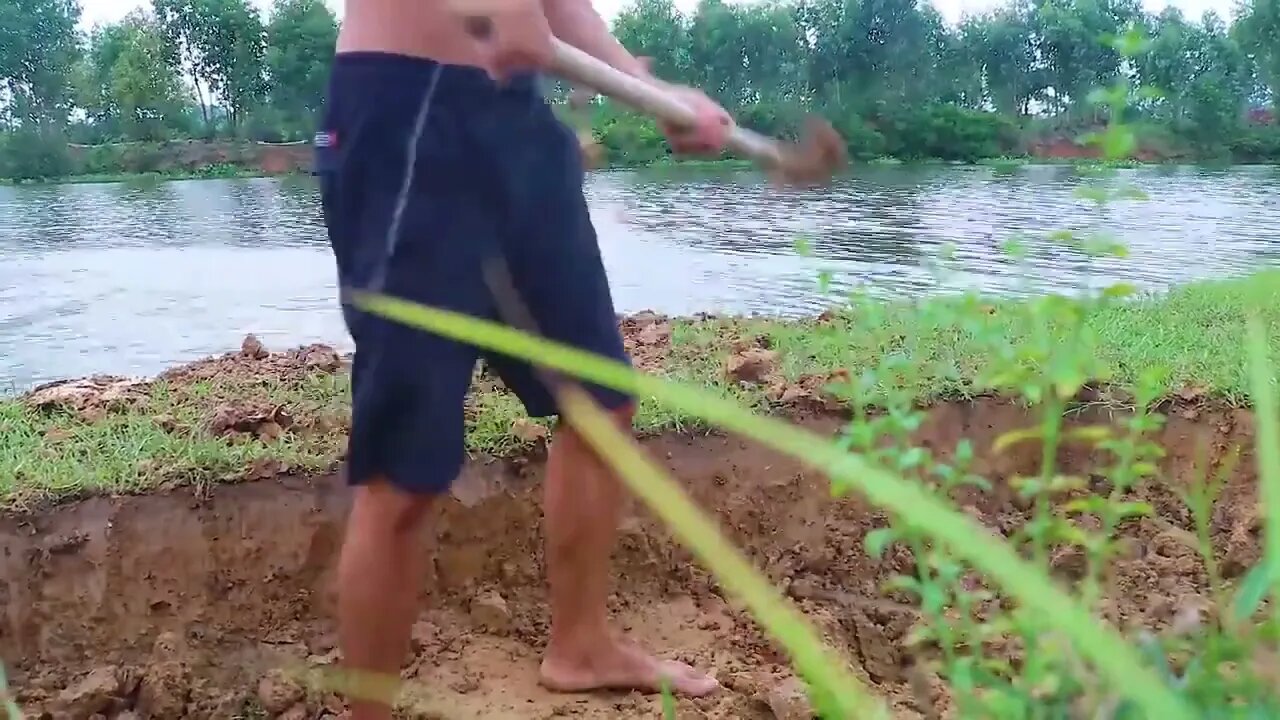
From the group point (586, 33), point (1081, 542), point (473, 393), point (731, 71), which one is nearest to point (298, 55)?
point (731, 71)

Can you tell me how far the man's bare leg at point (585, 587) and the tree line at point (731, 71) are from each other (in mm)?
10537

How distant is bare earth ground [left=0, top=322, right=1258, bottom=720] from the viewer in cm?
213

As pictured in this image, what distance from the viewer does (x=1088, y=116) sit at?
4.87 ft

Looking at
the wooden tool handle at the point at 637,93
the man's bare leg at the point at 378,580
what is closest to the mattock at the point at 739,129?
the wooden tool handle at the point at 637,93

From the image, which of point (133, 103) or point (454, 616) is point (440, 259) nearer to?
point (454, 616)

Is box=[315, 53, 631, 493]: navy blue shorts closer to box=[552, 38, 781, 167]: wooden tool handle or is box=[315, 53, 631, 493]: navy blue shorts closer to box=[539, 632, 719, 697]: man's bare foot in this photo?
box=[552, 38, 781, 167]: wooden tool handle

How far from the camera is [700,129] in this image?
6.11 feet

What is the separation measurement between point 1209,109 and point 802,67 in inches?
221

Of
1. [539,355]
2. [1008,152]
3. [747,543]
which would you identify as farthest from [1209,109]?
[539,355]

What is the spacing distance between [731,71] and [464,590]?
1530 cm

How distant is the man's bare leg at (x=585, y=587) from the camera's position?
205 cm

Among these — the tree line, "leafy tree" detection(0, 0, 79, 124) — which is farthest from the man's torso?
"leafy tree" detection(0, 0, 79, 124)

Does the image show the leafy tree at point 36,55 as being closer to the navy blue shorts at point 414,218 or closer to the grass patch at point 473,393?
the grass patch at point 473,393

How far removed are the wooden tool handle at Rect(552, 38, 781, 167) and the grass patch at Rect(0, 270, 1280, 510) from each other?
38 cm
